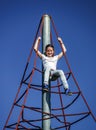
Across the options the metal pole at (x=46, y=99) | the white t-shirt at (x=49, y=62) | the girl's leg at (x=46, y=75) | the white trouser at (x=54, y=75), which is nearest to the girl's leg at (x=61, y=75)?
the white trouser at (x=54, y=75)

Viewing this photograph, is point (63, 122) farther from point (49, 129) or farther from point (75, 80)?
point (75, 80)

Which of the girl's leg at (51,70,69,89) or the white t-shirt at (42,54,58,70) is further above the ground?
the white t-shirt at (42,54,58,70)

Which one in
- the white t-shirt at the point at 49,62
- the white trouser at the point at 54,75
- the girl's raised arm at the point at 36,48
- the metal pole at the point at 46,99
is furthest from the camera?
the girl's raised arm at the point at 36,48

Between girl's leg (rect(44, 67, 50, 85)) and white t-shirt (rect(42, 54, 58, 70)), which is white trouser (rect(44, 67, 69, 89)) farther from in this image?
white t-shirt (rect(42, 54, 58, 70))

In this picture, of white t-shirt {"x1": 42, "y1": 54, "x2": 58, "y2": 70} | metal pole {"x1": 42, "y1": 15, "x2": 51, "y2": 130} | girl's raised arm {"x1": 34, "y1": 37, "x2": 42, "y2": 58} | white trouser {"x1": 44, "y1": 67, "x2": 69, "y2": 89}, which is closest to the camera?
metal pole {"x1": 42, "y1": 15, "x2": 51, "y2": 130}

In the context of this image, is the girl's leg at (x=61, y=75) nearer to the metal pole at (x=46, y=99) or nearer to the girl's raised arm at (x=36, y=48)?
the metal pole at (x=46, y=99)

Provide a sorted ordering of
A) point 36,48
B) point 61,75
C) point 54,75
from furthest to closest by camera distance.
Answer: point 36,48, point 54,75, point 61,75

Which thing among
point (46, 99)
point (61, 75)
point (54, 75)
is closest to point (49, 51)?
point (54, 75)

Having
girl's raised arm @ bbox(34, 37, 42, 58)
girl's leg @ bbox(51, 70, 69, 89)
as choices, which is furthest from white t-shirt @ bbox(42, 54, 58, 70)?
girl's leg @ bbox(51, 70, 69, 89)

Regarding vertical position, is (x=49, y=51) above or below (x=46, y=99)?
above

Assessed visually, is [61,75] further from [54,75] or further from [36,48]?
[36,48]

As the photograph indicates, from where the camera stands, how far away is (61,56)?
34.3ft

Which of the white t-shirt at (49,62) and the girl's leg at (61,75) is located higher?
the white t-shirt at (49,62)

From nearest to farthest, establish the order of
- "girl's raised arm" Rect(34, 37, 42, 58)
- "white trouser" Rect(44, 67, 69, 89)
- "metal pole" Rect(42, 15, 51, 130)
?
"metal pole" Rect(42, 15, 51, 130)
"white trouser" Rect(44, 67, 69, 89)
"girl's raised arm" Rect(34, 37, 42, 58)
